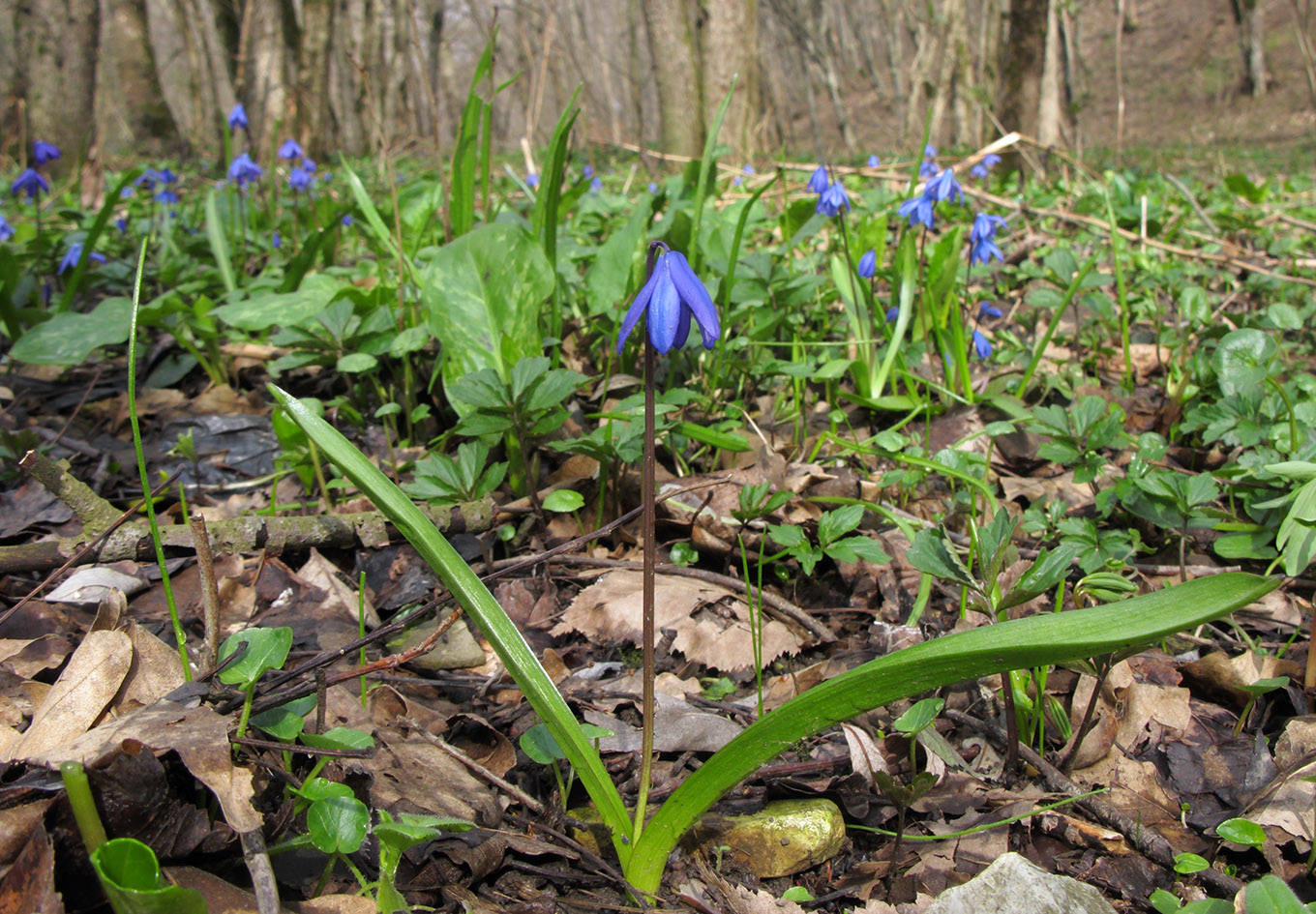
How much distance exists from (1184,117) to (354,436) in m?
29.3

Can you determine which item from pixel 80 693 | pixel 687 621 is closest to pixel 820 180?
pixel 687 621

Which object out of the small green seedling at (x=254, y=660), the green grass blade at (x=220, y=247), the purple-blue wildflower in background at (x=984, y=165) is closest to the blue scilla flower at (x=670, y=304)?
the small green seedling at (x=254, y=660)

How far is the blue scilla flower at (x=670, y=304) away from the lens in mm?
930

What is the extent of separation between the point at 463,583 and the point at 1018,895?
759mm

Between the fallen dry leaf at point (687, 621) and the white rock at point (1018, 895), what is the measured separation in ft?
1.82

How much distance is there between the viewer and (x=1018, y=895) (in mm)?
968

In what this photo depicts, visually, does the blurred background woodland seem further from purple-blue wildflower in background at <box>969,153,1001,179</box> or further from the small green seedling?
the small green seedling

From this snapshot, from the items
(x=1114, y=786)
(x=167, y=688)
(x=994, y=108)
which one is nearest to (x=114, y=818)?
(x=167, y=688)

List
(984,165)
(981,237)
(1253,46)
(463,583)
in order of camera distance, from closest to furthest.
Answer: (463,583)
(981,237)
(984,165)
(1253,46)

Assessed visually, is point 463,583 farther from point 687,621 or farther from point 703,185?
point 703,185

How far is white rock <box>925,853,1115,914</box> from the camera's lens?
965 millimetres

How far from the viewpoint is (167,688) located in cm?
117

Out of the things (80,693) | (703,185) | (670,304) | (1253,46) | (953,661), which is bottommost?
(80,693)

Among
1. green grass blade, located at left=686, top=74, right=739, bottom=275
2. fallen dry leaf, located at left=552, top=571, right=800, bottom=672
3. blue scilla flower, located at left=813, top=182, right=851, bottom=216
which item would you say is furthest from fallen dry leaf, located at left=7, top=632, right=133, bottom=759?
blue scilla flower, located at left=813, top=182, right=851, bottom=216
